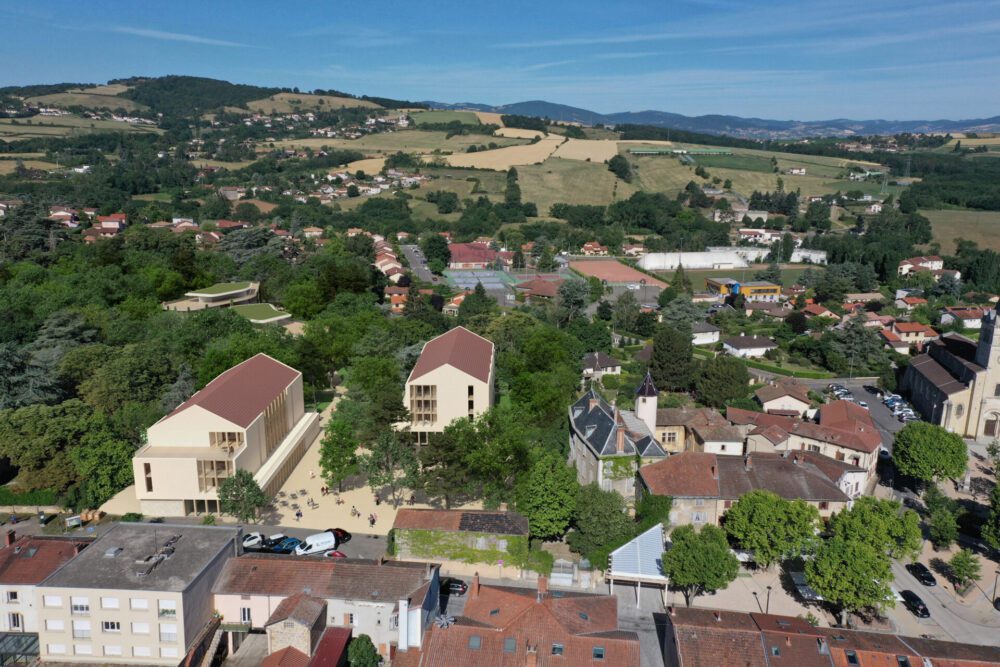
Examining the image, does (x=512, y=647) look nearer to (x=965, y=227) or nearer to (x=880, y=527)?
(x=880, y=527)

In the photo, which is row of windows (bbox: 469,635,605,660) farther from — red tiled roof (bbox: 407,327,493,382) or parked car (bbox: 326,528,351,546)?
red tiled roof (bbox: 407,327,493,382)

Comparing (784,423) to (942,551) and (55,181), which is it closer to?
(942,551)

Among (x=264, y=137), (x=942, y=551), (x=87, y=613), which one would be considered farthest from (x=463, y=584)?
(x=264, y=137)

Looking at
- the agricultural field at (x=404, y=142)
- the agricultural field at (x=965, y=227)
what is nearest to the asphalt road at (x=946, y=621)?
the agricultural field at (x=965, y=227)

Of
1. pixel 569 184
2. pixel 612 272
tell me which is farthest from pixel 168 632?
pixel 569 184

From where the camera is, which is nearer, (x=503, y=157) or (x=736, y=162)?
(x=503, y=157)
